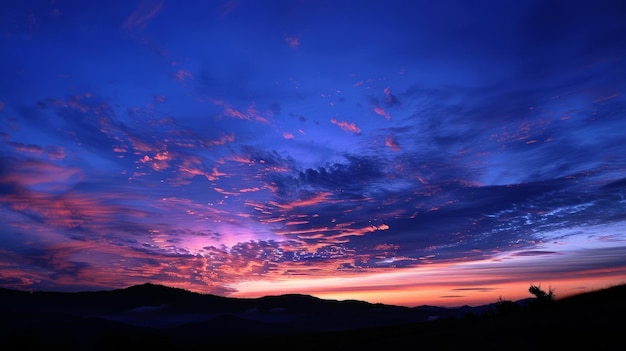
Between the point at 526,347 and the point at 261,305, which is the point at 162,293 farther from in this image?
the point at 526,347

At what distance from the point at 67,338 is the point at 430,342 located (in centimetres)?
5984

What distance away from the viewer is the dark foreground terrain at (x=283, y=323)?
62.1ft

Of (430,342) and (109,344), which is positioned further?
(109,344)

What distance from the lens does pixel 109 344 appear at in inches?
1501

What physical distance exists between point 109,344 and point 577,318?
35484mm

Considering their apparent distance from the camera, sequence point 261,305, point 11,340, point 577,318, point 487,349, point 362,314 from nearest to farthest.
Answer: point 487,349, point 577,318, point 11,340, point 362,314, point 261,305

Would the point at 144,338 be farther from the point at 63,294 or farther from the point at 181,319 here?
the point at 63,294

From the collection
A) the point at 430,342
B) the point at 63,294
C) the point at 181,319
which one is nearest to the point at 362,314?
the point at 181,319

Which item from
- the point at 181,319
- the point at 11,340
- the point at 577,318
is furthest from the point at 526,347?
the point at 181,319

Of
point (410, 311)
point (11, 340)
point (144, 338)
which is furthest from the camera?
point (410, 311)

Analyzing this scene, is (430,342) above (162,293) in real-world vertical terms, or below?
below

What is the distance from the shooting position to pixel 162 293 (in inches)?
6698

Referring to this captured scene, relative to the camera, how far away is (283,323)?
459 feet

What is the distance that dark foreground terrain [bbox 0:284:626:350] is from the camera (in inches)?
745
